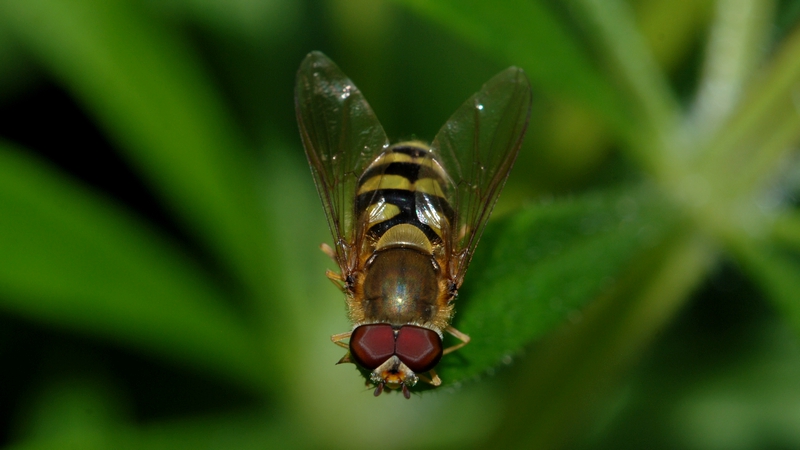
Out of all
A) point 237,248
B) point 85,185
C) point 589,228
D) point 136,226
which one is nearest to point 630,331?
point 589,228

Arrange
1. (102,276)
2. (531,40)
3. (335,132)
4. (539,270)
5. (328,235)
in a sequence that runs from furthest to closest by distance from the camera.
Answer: (328,235) < (102,276) < (335,132) < (531,40) < (539,270)

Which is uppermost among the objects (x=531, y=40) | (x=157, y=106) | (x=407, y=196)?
(x=157, y=106)

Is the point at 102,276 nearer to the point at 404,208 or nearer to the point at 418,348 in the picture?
the point at 404,208

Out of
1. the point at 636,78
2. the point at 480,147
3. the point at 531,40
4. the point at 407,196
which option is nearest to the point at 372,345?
the point at 407,196

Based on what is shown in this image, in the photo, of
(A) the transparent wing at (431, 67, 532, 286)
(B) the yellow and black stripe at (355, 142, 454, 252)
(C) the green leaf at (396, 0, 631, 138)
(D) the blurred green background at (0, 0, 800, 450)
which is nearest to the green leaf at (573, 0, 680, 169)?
(D) the blurred green background at (0, 0, 800, 450)

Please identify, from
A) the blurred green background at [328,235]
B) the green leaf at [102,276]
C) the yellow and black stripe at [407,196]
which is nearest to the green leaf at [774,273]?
the blurred green background at [328,235]

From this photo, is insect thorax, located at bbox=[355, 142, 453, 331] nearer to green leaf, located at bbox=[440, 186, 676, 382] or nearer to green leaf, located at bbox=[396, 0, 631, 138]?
green leaf, located at bbox=[440, 186, 676, 382]

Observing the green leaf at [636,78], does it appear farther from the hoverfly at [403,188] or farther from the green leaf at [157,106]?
the green leaf at [157,106]
